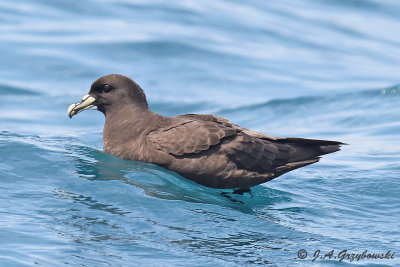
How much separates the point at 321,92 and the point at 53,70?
526 cm

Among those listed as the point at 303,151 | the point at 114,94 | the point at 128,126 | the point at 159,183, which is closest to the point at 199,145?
the point at 159,183

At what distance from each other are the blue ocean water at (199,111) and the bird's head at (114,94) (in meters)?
0.62

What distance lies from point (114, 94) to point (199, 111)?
4267 mm

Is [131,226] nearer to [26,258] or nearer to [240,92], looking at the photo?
[26,258]

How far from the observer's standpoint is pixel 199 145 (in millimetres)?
7406

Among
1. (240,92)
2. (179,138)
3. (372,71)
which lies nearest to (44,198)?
(179,138)

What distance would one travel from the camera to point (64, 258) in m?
5.43

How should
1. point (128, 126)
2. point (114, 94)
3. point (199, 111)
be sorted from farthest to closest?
point (199, 111) < point (114, 94) < point (128, 126)

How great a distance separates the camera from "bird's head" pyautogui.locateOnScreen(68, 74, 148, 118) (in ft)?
27.4

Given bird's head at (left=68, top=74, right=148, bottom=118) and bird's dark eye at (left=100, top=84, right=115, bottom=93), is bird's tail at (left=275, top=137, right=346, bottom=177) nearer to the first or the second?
bird's head at (left=68, top=74, right=148, bottom=118)

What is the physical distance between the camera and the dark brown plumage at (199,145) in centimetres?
746

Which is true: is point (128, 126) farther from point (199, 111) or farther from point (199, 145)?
point (199, 111)

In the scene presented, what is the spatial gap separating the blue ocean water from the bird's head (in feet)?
2.03

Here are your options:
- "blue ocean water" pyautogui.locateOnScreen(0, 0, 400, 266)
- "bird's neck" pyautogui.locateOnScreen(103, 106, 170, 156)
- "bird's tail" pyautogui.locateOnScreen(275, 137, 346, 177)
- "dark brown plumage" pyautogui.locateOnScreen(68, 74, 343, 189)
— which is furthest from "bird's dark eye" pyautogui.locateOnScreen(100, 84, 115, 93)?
"bird's tail" pyautogui.locateOnScreen(275, 137, 346, 177)
